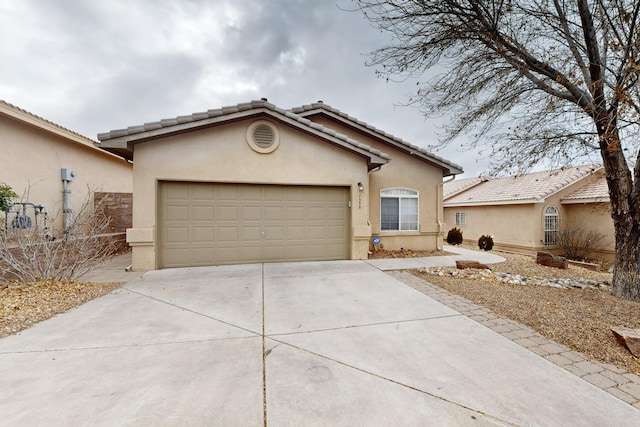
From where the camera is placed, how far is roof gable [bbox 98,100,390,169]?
680 centimetres

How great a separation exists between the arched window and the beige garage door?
539 inches

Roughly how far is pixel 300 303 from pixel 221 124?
5589 mm

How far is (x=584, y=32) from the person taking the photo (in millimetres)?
5230

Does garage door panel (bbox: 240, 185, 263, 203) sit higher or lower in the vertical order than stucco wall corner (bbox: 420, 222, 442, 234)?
higher

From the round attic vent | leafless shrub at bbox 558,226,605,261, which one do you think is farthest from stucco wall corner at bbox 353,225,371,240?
leafless shrub at bbox 558,226,605,261

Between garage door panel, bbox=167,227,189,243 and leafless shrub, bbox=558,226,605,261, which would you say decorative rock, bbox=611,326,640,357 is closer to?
garage door panel, bbox=167,227,189,243

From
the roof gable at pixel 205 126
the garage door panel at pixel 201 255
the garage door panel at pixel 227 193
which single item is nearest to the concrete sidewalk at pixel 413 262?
the roof gable at pixel 205 126

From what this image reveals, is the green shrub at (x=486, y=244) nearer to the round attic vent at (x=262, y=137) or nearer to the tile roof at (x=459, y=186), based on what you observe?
the tile roof at (x=459, y=186)

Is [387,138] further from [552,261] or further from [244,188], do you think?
[552,261]

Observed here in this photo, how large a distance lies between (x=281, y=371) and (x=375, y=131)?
31.6 feet

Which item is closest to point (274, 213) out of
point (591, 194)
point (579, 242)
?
point (579, 242)

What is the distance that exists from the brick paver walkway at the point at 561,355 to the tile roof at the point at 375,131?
268 inches

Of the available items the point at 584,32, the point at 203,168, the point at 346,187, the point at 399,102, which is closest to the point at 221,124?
the point at 203,168

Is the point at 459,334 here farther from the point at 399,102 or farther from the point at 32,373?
the point at 399,102
